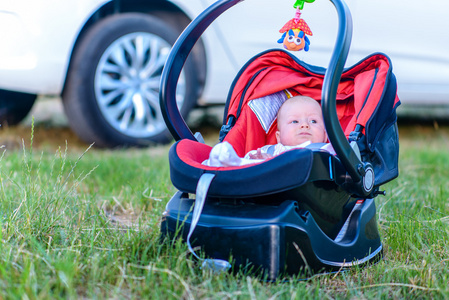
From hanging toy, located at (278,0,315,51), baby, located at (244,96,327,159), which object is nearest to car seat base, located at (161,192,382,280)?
baby, located at (244,96,327,159)

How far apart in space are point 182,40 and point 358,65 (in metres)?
0.77

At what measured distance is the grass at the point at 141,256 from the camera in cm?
164

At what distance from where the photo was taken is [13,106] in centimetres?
445

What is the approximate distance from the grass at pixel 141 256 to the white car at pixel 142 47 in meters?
1.30

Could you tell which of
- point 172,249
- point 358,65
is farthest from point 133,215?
point 358,65

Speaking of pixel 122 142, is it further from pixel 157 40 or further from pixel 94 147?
pixel 157 40

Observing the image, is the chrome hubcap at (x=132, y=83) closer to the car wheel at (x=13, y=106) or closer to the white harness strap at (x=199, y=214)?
the car wheel at (x=13, y=106)

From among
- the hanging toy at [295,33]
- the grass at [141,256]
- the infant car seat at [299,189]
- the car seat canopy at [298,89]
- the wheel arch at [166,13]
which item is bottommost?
the grass at [141,256]

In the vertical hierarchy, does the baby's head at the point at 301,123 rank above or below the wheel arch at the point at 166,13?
below

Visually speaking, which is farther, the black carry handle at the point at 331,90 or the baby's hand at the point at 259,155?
the baby's hand at the point at 259,155

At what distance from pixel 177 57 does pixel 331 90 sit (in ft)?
2.36

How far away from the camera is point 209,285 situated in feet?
5.56

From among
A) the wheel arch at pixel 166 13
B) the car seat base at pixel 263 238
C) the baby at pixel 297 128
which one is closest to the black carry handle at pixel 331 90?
the car seat base at pixel 263 238

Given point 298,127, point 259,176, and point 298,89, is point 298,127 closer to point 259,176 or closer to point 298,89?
point 298,89
